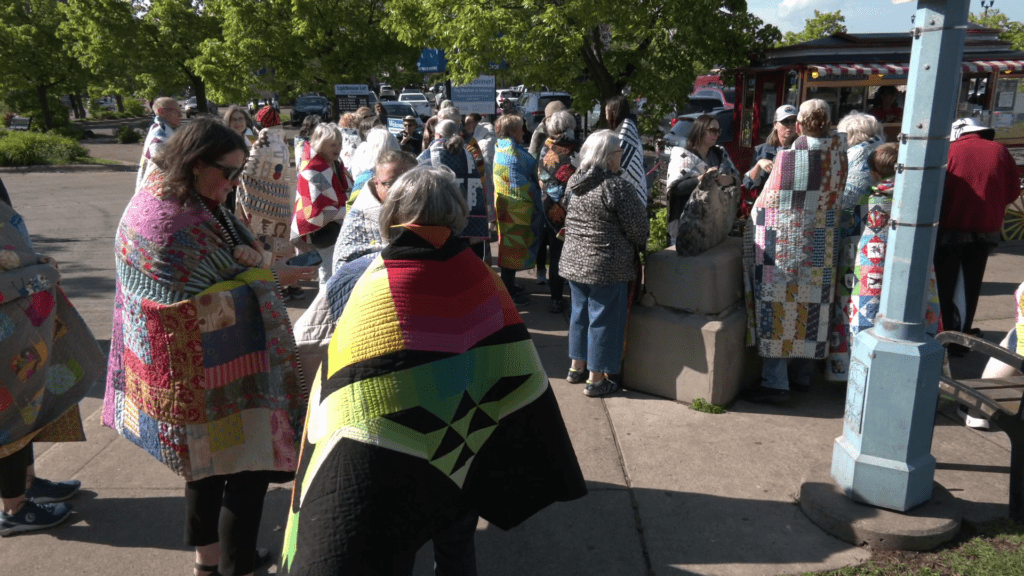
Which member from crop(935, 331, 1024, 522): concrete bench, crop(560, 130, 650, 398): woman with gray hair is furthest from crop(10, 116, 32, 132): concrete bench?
crop(935, 331, 1024, 522): concrete bench

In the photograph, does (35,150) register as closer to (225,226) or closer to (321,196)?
(321,196)

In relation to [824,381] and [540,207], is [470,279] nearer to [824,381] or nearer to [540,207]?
[824,381]

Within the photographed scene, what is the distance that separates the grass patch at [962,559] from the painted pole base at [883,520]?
43mm

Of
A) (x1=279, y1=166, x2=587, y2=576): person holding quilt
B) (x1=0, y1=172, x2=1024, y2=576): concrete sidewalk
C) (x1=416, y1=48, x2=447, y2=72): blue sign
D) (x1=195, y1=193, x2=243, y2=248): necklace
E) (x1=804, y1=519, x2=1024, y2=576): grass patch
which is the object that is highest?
(x1=416, y1=48, x2=447, y2=72): blue sign

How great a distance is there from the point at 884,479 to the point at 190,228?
296 cm

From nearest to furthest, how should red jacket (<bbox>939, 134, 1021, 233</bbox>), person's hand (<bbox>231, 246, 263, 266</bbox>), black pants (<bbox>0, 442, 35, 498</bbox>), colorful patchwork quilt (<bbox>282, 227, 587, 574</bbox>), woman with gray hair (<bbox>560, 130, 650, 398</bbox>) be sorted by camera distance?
colorful patchwork quilt (<bbox>282, 227, 587, 574</bbox>) < person's hand (<bbox>231, 246, 263, 266</bbox>) < black pants (<bbox>0, 442, 35, 498</bbox>) < woman with gray hair (<bbox>560, 130, 650, 398</bbox>) < red jacket (<bbox>939, 134, 1021, 233</bbox>)

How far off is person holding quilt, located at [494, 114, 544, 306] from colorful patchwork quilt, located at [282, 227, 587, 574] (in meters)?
4.22

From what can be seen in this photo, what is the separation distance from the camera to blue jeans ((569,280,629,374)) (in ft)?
14.9

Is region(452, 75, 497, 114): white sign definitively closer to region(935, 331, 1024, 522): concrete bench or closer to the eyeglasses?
region(935, 331, 1024, 522): concrete bench

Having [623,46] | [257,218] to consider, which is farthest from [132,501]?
[623,46]

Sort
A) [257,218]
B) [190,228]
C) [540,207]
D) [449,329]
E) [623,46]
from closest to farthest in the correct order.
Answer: [449,329]
[190,228]
[257,218]
[540,207]
[623,46]

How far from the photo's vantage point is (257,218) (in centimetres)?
614

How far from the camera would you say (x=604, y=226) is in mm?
4449

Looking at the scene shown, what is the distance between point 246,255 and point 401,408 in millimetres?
881
